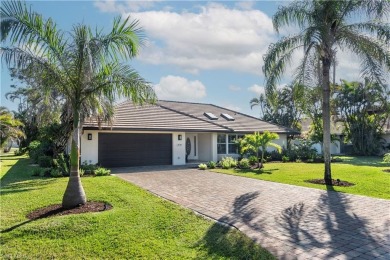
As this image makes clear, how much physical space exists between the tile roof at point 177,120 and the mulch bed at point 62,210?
8.81 metres

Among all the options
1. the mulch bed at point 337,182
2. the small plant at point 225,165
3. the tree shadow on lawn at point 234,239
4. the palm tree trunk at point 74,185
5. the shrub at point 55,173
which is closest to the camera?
the tree shadow on lawn at point 234,239

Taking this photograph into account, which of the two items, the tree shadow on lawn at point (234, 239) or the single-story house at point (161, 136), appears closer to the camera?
the tree shadow on lawn at point (234, 239)

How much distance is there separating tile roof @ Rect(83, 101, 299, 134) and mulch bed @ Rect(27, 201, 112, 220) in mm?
8813

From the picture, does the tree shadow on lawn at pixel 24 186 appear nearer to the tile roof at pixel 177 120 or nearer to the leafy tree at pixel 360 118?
the tile roof at pixel 177 120

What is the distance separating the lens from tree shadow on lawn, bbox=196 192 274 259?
17.5 ft

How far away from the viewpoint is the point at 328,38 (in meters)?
11.8

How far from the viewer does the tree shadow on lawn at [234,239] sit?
5.34 m

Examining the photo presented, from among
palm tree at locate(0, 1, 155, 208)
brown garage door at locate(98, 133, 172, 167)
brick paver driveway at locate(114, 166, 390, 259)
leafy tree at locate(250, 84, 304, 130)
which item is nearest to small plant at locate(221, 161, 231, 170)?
brown garage door at locate(98, 133, 172, 167)

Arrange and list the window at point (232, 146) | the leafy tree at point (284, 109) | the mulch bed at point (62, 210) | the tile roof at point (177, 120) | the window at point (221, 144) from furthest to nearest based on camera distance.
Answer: the leafy tree at point (284, 109) < the window at point (232, 146) < the window at point (221, 144) < the tile roof at point (177, 120) < the mulch bed at point (62, 210)

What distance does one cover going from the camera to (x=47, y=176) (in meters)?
14.5

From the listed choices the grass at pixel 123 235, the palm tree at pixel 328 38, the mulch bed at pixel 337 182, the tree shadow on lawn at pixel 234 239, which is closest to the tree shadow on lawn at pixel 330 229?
the tree shadow on lawn at pixel 234 239

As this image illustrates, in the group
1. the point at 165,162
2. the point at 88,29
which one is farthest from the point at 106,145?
the point at 88,29

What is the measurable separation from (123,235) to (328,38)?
1048 centimetres

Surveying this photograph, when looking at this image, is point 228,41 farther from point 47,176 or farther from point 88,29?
point 47,176
